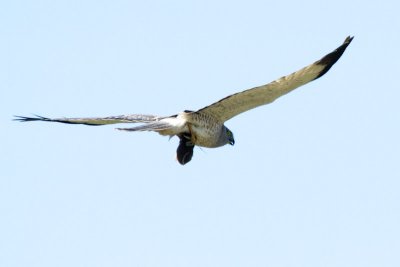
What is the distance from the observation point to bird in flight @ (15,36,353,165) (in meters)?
17.0

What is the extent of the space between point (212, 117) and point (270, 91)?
1.07m

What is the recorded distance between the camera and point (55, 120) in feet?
58.1

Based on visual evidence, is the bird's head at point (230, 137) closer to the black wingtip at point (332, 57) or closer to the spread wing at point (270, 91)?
the spread wing at point (270, 91)

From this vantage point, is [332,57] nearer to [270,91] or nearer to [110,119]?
[270,91]

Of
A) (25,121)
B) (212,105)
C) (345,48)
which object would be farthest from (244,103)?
(25,121)

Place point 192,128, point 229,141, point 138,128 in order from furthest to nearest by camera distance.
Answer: point 229,141, point 192,128, point 138,128

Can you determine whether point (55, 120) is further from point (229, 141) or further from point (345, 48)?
point (345, 48)

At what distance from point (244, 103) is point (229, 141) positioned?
1.26 metres

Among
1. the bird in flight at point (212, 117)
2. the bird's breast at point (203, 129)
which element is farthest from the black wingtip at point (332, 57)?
the bird's breast at point (203, 129)

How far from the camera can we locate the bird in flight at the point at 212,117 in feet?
55.8

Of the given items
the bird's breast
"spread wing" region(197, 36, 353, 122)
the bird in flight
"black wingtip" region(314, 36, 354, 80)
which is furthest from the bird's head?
"black wingtip" region(314, 36, 354, 80)

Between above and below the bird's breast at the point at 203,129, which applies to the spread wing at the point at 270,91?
above

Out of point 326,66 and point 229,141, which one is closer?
point 326,66

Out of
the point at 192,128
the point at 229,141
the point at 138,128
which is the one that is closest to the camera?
the point at 138,128
